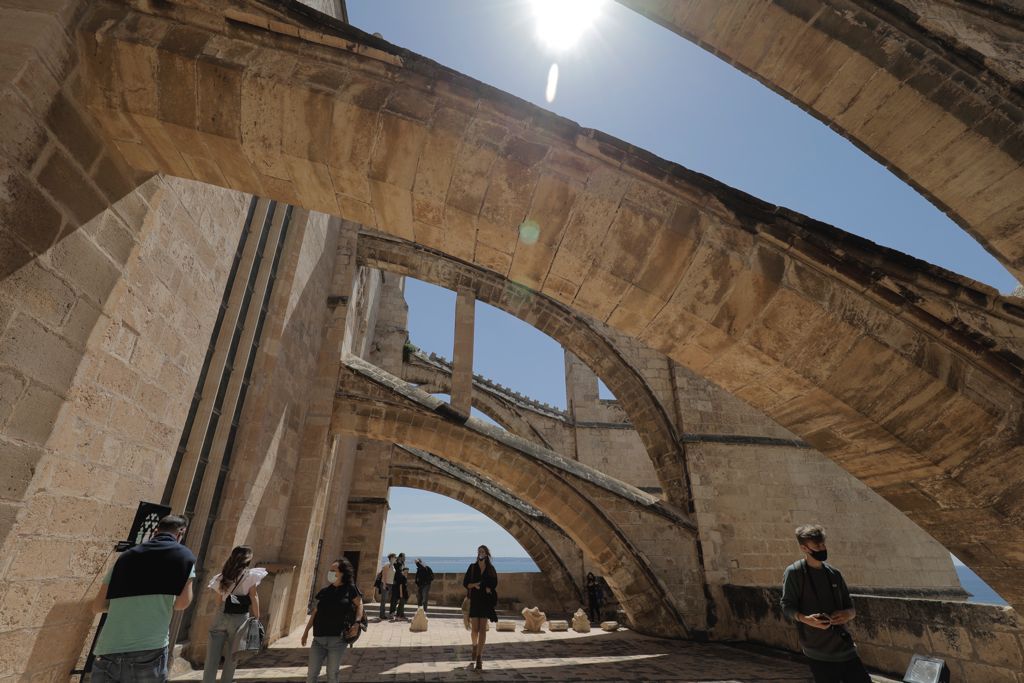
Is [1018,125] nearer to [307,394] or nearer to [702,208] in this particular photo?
[702,208]

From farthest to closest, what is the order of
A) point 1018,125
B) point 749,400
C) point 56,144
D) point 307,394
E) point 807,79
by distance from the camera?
point 307,394
point 807,79
point 1018,125
point 749,400
point 56,144

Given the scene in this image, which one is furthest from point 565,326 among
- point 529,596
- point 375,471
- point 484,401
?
point 529,596

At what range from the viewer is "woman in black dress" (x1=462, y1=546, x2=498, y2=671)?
4.73 m

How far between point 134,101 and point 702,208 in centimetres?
266

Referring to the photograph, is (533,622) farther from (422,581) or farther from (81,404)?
(81,404)

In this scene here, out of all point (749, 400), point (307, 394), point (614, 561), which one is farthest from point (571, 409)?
point (749, 400)

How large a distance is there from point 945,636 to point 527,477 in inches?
188

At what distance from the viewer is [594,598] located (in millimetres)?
10648

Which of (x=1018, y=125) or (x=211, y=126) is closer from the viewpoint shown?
(x=211, y=126)

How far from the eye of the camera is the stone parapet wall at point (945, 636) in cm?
354

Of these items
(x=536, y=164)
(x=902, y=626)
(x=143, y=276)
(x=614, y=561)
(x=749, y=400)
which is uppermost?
(x=536, y=164)

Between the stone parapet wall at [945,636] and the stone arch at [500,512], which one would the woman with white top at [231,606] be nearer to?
the stone parapet wall at [945,636]

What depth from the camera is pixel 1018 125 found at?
10.4 feet

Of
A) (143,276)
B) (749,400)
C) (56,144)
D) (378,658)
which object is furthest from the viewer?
(378,658)
